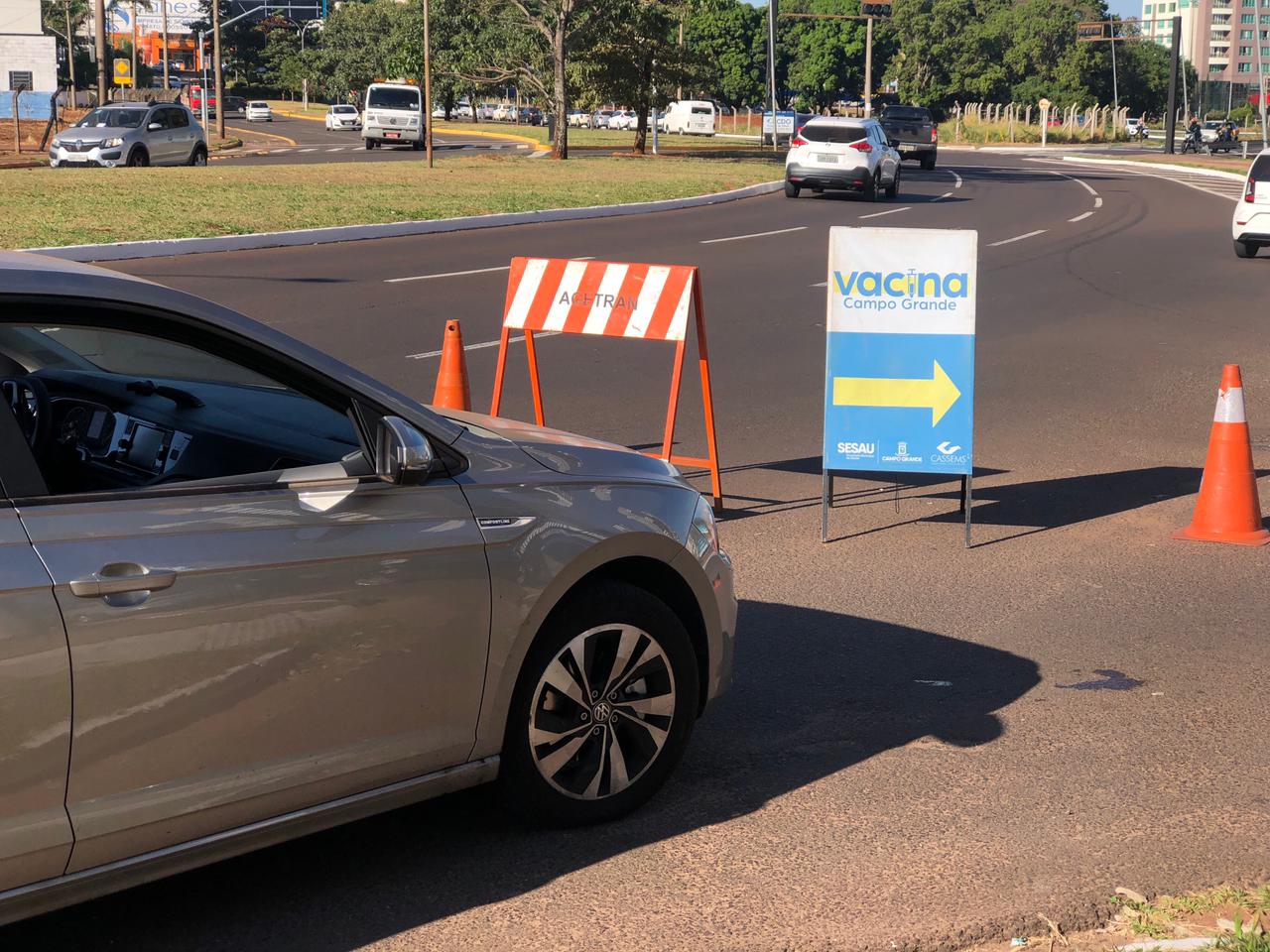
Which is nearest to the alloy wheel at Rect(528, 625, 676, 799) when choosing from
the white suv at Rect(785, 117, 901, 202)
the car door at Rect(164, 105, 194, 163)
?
the white suv at Rect(785, 117, 901, 202)

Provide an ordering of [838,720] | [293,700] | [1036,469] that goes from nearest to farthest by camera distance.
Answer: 1. [293,700]
2. [838,720]
3. [1036,469]

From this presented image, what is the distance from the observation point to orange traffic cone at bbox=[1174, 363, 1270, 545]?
305 inches

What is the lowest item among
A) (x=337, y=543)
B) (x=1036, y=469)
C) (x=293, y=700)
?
(x=1036, y=469)

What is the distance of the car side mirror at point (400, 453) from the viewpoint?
3693 mm

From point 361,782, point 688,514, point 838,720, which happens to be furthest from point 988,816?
point 361,782

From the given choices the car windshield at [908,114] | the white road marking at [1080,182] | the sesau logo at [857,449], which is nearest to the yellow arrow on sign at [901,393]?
the sesau logo at [857,449]

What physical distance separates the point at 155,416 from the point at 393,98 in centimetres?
5392

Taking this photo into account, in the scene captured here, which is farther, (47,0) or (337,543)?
(47,0)

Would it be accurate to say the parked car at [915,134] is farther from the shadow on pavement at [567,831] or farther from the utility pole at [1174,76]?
the shadow on pavement at [567,831]

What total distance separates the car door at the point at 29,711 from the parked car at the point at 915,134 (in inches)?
2000

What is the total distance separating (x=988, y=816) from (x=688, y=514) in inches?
47.4

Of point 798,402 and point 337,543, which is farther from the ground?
point 337,543

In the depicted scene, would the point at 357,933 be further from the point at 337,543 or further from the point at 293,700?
the point at 337,543

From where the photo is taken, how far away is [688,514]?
4539mm
